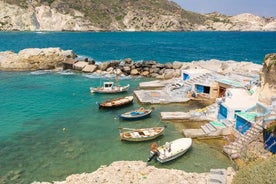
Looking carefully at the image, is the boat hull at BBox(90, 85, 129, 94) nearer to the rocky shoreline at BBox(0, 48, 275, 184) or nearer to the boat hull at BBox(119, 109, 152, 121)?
the boat hull at BBox(119, 109, 152, 121)

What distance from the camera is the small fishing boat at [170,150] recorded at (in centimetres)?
2633

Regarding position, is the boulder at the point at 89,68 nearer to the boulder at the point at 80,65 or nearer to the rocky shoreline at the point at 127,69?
the rocky shoreline at the point at 127,69

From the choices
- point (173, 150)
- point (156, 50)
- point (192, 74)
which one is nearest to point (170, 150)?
point (173, 150)

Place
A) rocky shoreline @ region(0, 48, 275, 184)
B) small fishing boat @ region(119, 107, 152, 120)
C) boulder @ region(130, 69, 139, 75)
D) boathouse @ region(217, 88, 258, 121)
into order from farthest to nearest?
boulder @ region(130, 69, 139, 75), small fishing boat @ region(119, 107, 152, 120), boathouse @ region(217, 88, 258, 121), rocky shoreline @ region(0, 48, 275, 184)

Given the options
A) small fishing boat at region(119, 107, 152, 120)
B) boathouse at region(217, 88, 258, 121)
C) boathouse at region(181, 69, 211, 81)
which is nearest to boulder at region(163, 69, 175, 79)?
boathouse at region(181, 69, 211, 81)

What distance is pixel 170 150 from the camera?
89.3 ft

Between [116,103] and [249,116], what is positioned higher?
[249,116]

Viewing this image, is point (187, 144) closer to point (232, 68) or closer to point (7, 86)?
point (232, 68)

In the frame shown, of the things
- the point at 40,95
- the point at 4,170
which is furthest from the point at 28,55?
the point at 4,170

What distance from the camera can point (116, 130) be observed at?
3412 centimetres

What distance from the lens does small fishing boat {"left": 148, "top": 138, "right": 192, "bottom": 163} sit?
26328 millimetres

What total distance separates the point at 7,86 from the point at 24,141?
2795cm

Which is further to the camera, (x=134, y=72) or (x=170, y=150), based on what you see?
(x=134, y=72)

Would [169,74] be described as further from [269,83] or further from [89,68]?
[269,83]
